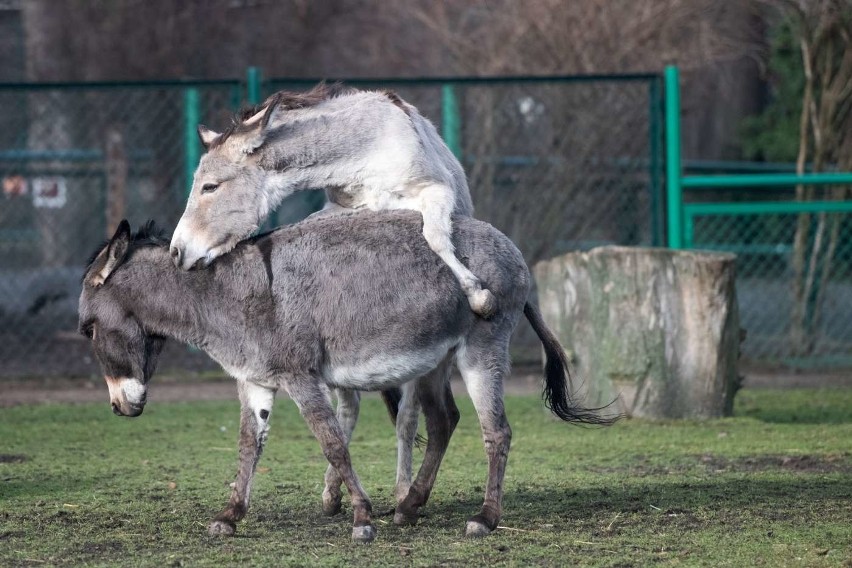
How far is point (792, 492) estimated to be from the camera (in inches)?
235

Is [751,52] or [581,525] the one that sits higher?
[751,52]

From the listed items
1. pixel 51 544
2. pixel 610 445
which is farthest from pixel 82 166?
pixel 51 544

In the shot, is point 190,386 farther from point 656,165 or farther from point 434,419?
point 434,419

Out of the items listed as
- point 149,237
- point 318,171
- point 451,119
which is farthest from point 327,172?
point 451,119

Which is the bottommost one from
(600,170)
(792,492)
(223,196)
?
(792,492)

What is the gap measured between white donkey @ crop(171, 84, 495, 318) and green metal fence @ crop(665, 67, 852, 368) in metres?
4.66

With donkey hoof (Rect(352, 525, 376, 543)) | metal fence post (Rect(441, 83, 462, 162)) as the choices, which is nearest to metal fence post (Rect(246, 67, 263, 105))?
metal fence post (Rect(441, 83, 462, 162))

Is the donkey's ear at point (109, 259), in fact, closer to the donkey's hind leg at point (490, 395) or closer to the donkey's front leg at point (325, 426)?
the donkey's front leg at point (325, 426)

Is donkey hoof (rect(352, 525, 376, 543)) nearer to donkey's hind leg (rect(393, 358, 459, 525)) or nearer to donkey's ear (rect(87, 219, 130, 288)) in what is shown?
donkey's hind leg (rect(393, 358, 459, 525))

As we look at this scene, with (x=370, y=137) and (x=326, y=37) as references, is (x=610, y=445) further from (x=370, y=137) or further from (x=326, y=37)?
(x=326, y=37)

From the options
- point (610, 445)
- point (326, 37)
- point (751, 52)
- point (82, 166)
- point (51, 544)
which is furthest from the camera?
point (326, 37)

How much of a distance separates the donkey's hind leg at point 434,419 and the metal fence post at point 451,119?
15.7 feet

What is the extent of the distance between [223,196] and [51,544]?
1602 millimetres

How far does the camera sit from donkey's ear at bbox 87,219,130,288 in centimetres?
539
